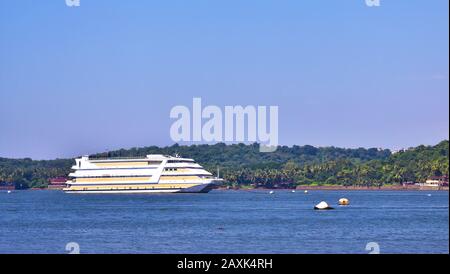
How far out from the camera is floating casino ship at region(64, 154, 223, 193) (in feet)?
433

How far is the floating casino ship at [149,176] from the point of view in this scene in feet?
433

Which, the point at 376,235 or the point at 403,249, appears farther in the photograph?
the point at 376,235

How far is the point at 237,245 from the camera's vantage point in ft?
145

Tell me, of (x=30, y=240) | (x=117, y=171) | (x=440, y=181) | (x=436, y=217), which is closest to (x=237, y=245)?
(x=30, y=240)

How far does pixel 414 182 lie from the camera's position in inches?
7416

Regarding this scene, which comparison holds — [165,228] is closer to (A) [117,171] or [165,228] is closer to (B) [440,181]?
(A) [117,171]

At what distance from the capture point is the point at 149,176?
13275 centimetres
